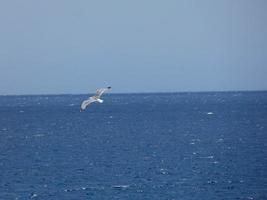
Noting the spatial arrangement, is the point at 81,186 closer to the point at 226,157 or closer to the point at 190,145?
the point at 226,157

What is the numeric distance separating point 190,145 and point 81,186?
32.0 meters

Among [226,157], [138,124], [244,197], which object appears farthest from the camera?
[138,124]

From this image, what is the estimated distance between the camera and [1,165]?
67.3 metres

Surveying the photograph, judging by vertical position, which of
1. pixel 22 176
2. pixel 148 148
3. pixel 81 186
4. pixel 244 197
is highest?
pixel 148 148

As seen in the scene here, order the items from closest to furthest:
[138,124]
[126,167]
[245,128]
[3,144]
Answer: [126,167] < [3,144] < [245,128] < [138,124]

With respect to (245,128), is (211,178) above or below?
below

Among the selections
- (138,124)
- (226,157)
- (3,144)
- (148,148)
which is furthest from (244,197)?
(138,124)

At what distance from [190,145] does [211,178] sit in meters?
27.5

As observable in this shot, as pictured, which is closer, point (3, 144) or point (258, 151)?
point (258, 151)

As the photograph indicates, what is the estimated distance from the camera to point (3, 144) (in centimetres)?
9194

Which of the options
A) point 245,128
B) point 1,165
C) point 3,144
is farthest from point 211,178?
point 245,128

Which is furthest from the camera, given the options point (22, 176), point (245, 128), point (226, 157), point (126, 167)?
point (245, 128)

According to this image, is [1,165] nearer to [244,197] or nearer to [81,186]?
[81,186]

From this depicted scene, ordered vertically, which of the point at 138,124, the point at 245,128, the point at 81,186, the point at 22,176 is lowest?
the point at 81,186
